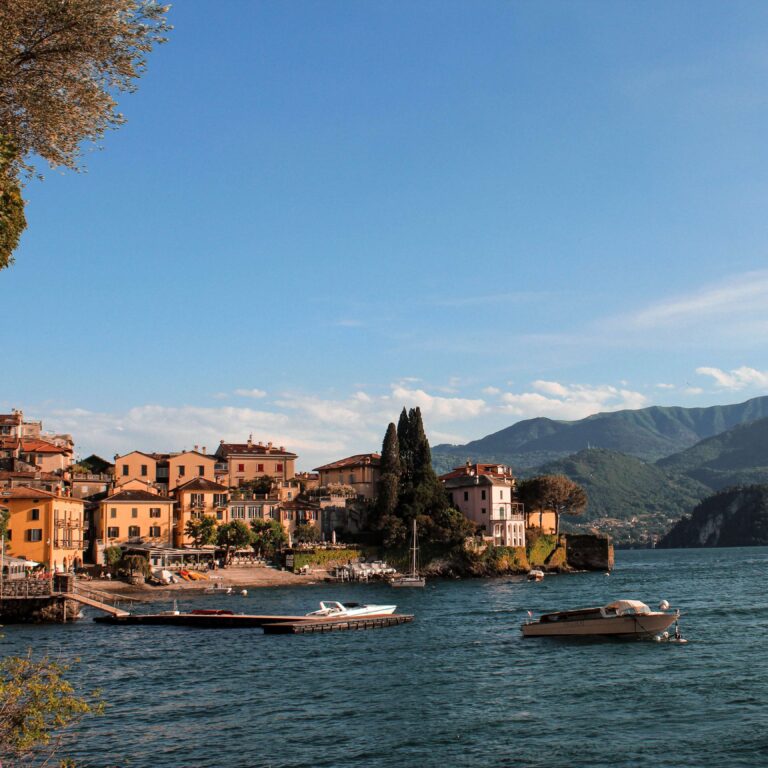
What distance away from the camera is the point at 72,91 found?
2127 centimetres

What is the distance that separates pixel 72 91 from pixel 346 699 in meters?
26.4

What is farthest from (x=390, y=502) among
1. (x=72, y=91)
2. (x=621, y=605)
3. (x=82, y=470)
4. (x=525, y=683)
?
(x=72, y=91)

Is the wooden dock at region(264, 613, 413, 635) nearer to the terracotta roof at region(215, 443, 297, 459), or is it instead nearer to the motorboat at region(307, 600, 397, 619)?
the motorboat at region(307, 600, 397, 619)

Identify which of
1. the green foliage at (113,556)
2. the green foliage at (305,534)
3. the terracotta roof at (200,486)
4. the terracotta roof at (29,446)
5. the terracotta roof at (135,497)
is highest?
the terracotta roof at (29,446)

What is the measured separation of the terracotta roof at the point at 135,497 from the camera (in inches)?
4232

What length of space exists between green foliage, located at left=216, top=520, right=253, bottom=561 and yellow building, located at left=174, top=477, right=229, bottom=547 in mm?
4466

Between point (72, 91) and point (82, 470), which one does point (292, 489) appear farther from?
point (72, 91)

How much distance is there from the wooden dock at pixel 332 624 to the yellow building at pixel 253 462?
229 feet

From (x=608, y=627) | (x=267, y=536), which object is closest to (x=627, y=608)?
(x=608, y=627)

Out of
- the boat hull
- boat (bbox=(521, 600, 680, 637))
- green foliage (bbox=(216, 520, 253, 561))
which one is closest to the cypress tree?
green foliage (bbox=(216, 520, 253, 561))

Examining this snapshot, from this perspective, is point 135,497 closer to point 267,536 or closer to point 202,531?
point 202,531

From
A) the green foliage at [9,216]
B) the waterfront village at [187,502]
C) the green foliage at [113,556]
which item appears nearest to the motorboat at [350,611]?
the waterfront village at [187,502]

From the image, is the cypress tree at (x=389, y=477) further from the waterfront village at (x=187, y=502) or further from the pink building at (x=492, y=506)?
the pink building at (x=492, y=506)

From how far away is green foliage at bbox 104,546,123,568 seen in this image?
323 ft
